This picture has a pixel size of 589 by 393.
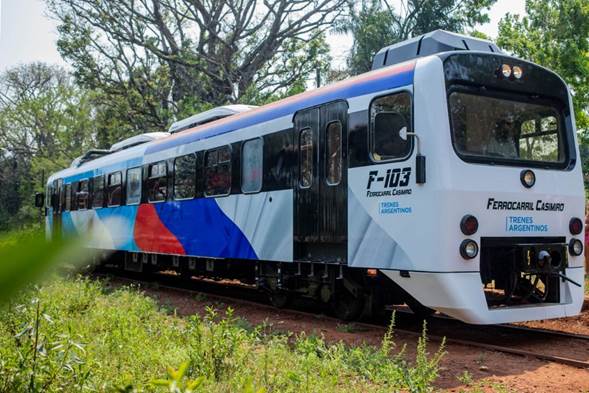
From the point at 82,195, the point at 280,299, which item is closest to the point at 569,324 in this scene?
the point at 280,299

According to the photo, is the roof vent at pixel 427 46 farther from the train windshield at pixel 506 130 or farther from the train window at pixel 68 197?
the train window at pixel 68 197

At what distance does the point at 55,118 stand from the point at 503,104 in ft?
112

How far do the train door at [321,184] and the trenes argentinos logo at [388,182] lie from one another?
1.61 ft

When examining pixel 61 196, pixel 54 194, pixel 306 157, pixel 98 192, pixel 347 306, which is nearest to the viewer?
pixel 347 306

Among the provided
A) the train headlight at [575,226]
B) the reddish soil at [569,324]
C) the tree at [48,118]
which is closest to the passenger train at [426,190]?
the train headlight at [575,226]

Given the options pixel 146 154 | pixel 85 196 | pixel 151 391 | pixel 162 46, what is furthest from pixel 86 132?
pixel 151 391

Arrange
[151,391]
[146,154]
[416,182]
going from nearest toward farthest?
[151,391] → [416,182] → [146,154]

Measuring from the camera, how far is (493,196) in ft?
21.2

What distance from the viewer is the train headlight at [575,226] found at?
23.2 ft

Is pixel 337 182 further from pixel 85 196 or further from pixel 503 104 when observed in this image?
pixel 85 196

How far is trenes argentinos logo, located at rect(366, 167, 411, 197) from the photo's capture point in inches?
255

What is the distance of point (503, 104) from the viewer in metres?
6.91

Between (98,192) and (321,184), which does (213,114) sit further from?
(98,192)

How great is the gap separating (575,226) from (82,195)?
500 inches
